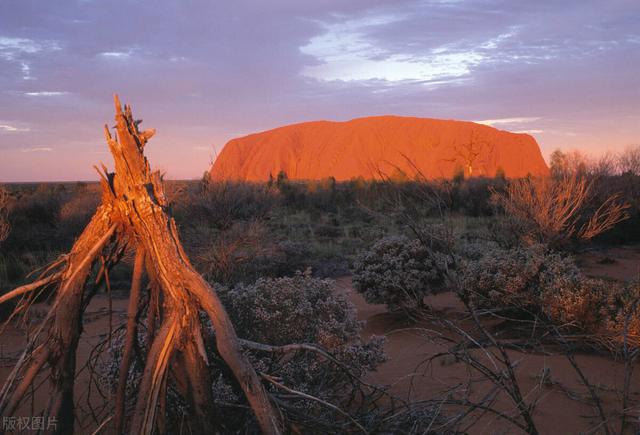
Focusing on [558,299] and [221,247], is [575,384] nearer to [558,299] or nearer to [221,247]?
A: [558,299]

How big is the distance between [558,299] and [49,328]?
253 inches

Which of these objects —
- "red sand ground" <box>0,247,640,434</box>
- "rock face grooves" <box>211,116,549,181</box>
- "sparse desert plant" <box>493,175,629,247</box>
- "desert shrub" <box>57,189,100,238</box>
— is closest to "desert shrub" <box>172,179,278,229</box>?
"desert shrub" <box>57,189,100,238</box>

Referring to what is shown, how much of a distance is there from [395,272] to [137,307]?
637 centimetres

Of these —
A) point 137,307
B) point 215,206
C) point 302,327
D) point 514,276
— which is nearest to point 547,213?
point 514,276

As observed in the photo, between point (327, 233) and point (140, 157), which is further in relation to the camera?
point (327, 233)

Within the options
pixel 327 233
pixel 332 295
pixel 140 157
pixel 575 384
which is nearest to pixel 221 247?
pixel 332 295

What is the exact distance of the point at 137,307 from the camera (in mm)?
2693

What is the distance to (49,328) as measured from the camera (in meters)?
2.63

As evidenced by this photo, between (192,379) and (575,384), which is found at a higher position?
(192,379)

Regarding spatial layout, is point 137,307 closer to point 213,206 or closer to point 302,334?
point 302,334

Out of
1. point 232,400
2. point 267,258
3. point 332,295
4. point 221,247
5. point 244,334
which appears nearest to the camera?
point 232,400

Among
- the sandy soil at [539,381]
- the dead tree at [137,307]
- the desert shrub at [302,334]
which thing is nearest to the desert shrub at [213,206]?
the sandy soil at [539,381]

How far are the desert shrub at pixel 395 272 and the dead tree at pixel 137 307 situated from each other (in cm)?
606

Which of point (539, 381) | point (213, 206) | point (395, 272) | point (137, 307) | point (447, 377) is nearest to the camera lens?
point (137, 307)
